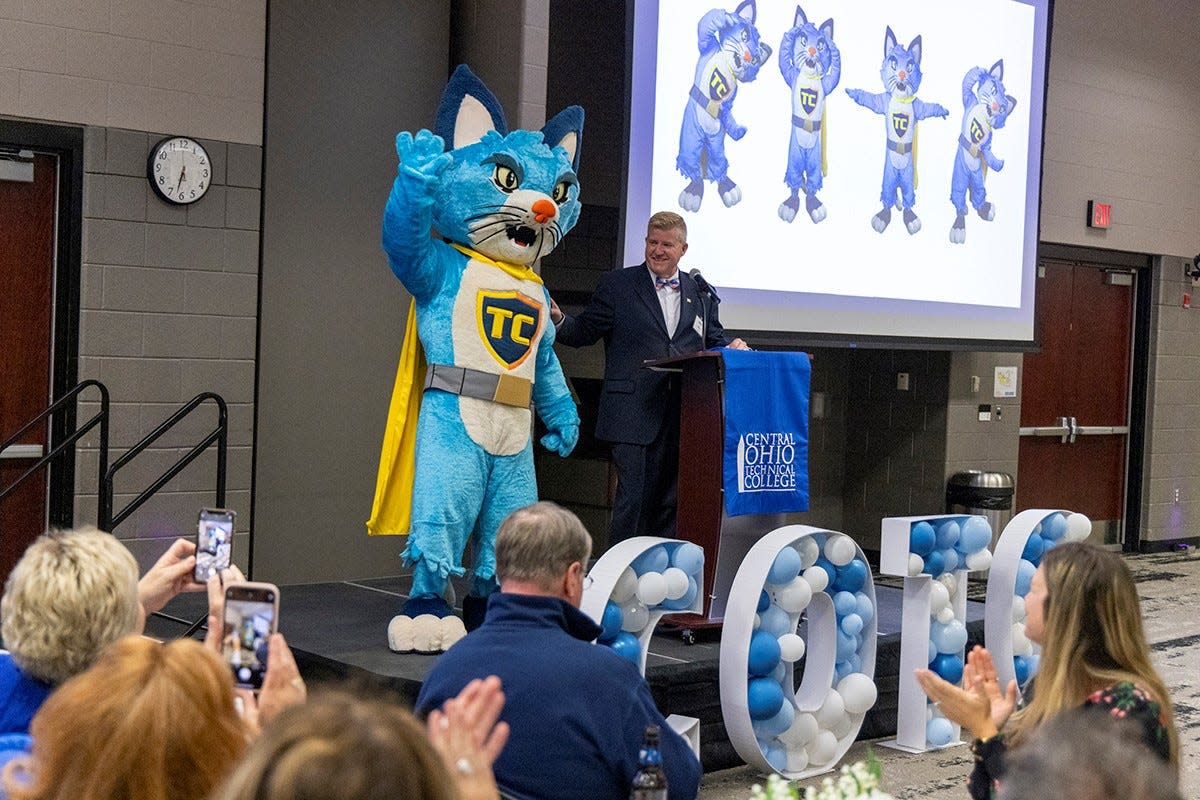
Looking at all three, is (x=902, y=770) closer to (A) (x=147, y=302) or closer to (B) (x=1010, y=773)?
(A) (x=147, y=302)

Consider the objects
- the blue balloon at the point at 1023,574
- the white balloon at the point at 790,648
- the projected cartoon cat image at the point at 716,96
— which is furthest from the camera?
the projected cartoon cat image at the point at 716,96

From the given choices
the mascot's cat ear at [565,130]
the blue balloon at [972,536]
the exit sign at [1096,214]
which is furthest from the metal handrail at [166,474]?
the exit sign at [1096,214]

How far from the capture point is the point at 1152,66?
9312 mm

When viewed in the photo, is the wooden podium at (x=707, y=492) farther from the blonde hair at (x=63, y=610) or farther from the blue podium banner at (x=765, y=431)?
the blonde hair at (x=63, y=610)

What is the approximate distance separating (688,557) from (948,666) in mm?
1186

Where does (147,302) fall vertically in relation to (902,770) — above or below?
above

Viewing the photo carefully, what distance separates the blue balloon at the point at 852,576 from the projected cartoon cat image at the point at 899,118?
2.57m

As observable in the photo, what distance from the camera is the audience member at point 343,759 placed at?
0.91 m

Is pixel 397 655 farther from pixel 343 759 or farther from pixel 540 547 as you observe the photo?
pixel 343 759

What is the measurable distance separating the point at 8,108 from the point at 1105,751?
4467mm

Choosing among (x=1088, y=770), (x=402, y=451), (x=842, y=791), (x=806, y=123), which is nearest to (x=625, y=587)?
(x=402, y=451)

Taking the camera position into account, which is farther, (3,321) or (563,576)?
(3,321)

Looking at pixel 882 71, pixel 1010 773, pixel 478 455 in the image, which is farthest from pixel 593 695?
pixel 882 71

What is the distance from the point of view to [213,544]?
247 cm
